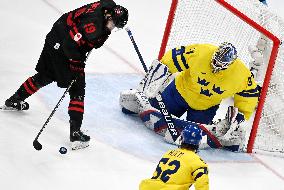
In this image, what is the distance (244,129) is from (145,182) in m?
1.72

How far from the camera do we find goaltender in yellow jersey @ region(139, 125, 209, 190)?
289cm

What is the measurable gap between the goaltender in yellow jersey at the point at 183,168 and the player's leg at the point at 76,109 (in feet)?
3.48

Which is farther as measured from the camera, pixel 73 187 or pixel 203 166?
pixel 73 187

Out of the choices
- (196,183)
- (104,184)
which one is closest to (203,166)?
(196,183)

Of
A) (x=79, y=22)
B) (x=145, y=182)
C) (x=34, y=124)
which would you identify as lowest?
(x=34, y=124)

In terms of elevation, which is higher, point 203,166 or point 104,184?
point 203,166

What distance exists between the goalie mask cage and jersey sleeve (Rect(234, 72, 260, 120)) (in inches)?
8.0

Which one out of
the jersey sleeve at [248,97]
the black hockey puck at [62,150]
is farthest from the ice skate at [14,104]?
the jersey sleeve at [248,97]

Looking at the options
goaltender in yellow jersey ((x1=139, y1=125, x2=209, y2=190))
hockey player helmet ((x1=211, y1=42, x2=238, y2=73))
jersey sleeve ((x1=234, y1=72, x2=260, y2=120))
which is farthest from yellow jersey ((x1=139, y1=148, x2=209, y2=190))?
jersey sleeve ((x1=234, y1=72, x2=260, y2=120))

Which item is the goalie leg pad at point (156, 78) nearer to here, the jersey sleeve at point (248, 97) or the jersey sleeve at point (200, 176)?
the jersey sleeve at point (248, 97)

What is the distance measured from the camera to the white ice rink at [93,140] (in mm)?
3621

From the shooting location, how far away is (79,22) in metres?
3.82

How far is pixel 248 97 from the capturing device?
14.5 ft

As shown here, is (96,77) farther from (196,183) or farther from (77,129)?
(196,183)
